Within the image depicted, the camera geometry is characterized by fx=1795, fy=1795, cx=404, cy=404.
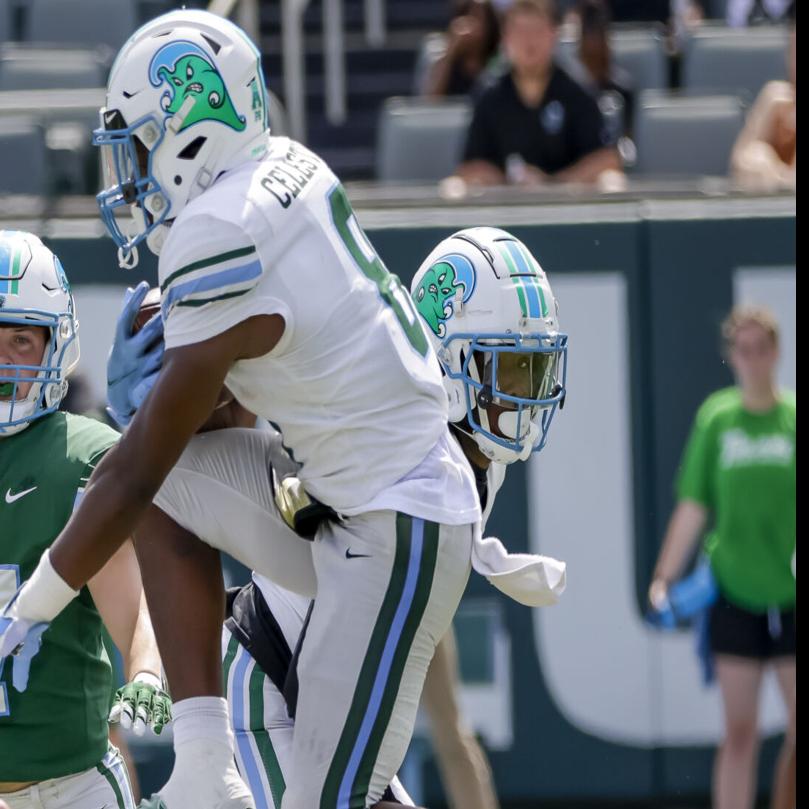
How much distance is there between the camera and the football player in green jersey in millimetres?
3330

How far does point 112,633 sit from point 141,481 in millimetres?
694

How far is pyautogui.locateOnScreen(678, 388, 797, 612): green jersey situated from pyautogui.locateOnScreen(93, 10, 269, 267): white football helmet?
3384 mm

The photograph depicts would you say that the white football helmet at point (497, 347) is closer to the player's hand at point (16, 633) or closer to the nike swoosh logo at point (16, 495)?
the nike swoosh logo at point (16, 495)

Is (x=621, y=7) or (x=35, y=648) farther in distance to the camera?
(x=621, y=7)

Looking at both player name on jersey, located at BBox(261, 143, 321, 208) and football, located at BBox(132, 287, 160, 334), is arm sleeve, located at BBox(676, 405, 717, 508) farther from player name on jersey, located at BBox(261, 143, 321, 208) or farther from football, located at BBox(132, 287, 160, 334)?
player name on jersey, located at BBox(261, 143, 321, 208)

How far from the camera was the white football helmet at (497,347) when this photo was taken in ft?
11.3

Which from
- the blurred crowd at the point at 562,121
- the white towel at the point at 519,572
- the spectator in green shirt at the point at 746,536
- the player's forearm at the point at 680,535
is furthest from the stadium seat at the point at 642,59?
the white towel at the point at 519,572

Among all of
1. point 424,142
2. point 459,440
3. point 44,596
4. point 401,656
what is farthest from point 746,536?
point 44,596

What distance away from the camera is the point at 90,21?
358 inches

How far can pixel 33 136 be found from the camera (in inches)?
260

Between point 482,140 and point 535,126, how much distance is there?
22cm

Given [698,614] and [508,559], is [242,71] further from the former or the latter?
[698,614]

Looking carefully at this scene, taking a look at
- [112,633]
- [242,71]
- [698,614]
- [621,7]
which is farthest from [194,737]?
[621,7]

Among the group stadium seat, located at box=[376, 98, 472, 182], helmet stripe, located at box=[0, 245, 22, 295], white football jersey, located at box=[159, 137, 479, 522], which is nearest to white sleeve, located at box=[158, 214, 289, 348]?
white football jersey, located at box=[159, 137, 479, 522]
